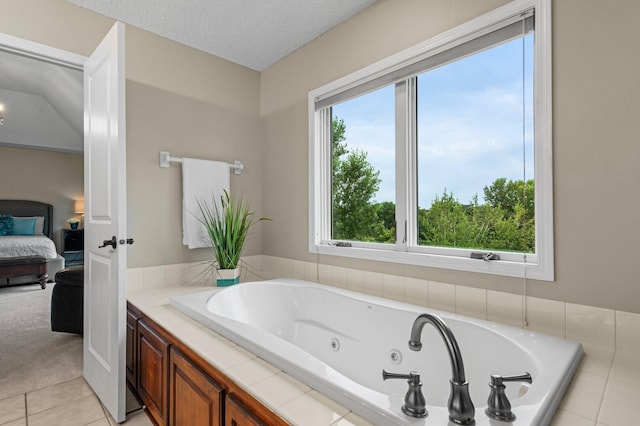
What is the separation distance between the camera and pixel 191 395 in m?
Answer: 1.34

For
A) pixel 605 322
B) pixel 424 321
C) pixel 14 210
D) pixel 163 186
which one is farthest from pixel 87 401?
pixel 14 210

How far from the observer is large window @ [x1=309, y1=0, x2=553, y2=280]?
150 cm

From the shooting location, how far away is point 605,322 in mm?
1295

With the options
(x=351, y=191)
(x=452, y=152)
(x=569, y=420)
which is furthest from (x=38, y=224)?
(x=569, y=420)

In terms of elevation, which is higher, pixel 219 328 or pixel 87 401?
pixel 219 328

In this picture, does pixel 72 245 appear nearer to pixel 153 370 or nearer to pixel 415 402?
pixel 153 370

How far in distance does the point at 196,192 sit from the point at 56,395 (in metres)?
1.55

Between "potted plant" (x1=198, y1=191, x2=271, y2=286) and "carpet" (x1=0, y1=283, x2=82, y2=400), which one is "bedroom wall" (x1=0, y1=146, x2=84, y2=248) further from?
"potted plant" (x1=198, y1=191, x2=271, y2=286)

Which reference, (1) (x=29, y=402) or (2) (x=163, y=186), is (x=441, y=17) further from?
(1) (x=29, y=402)

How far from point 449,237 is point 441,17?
3.93 feet

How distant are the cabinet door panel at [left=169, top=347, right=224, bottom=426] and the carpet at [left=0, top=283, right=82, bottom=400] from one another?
1.31 meters

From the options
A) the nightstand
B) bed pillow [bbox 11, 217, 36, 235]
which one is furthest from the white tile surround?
the nightstand

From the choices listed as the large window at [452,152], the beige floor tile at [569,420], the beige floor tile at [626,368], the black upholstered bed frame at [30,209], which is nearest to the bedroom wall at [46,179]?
the black upholstered bed frame at [30,209]

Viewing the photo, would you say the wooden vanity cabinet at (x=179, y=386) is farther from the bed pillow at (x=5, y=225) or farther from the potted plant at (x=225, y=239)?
the bed pillow at (x=5, y=225)
